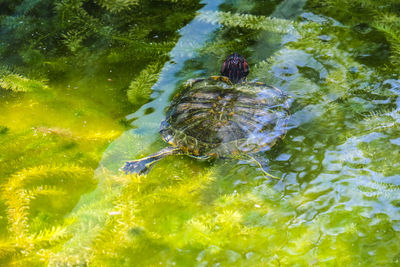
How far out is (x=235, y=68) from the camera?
9.16ft

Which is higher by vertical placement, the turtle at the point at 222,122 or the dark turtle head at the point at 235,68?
the dark turtle head at the point at 235,68

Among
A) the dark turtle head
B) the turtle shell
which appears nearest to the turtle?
the turtle shell

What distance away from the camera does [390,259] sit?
5.69 ft

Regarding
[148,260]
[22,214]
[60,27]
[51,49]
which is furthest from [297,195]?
[60,27]

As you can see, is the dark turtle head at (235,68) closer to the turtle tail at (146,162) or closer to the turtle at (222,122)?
the turtle at (222,122)

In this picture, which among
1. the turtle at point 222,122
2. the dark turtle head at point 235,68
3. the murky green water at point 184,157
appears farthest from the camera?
the dark turtle head at point 235,68

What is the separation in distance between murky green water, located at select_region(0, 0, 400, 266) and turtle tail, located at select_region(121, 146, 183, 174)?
6cm

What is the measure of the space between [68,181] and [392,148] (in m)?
2.04

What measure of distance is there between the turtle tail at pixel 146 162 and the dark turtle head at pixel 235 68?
0.79 meters

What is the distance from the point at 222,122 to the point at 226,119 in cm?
4

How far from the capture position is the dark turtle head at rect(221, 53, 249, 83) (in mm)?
2771

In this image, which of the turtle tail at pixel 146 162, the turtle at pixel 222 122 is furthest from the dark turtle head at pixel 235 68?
the turtle tail at pixel 146 162

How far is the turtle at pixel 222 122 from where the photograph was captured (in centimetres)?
227

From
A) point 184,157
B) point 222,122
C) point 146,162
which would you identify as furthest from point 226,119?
point 146,162
